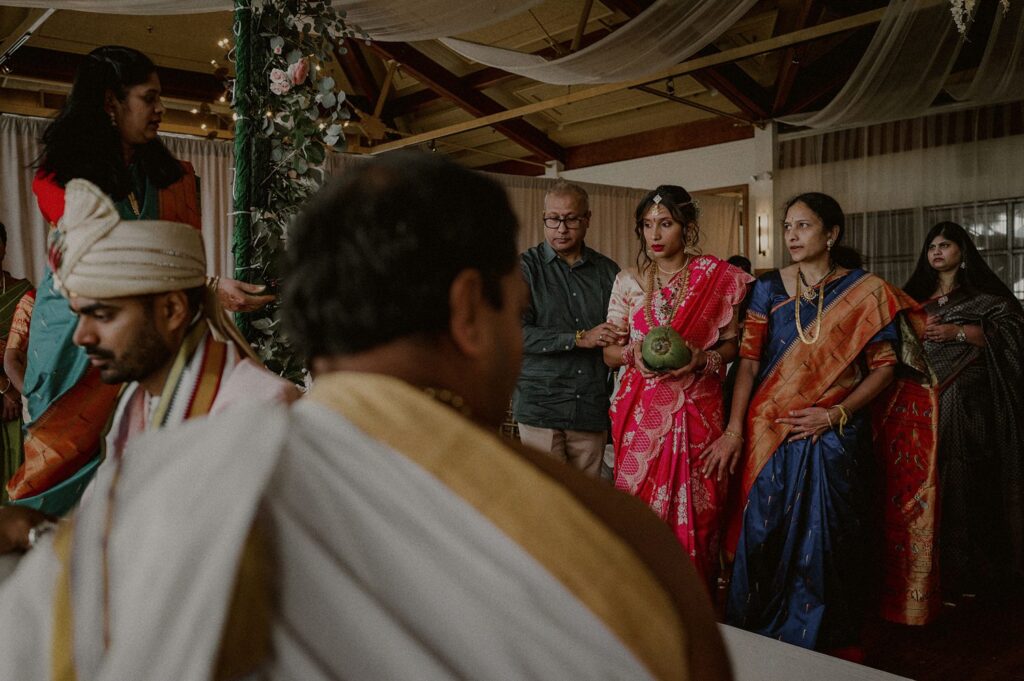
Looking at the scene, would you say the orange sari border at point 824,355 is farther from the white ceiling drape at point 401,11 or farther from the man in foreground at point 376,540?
the man in foreground at point 376,540

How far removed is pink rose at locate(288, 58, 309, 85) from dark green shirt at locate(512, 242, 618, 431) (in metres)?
1.09

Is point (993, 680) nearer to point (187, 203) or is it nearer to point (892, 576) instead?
point (892, 576)

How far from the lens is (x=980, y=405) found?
3.70 metres

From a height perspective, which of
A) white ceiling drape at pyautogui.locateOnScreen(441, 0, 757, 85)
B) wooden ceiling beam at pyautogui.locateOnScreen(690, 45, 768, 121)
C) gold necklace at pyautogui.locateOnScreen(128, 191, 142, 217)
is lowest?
gold necklace at pyautogui.locateOnScreen(128, 191, 142, 217)

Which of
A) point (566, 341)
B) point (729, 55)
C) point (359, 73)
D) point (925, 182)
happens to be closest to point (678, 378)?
point (566, 341)

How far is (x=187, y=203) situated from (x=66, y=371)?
473 mm

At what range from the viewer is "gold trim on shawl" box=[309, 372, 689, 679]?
610 millimetres

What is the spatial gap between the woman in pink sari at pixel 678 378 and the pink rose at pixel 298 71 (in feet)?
4.13

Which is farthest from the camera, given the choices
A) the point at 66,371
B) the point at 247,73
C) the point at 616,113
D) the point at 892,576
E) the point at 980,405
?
the point at 616,113

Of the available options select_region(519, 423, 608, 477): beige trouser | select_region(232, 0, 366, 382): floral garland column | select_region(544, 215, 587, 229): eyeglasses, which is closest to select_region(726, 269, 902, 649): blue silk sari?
select_region(519, 423, 608, 477): beige trouser

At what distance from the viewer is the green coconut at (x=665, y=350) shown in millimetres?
2682

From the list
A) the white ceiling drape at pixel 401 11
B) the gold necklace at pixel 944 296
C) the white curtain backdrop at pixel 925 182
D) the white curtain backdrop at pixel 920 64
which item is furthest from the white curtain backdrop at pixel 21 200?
the white curtain backdrop at pixel 925 182

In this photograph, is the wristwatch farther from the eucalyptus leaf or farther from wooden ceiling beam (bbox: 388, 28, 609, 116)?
wooden ceiling beam (bbox: 388, 28, 609, 116)

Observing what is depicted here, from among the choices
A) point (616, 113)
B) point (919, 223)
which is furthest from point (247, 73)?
point (616, 113)
